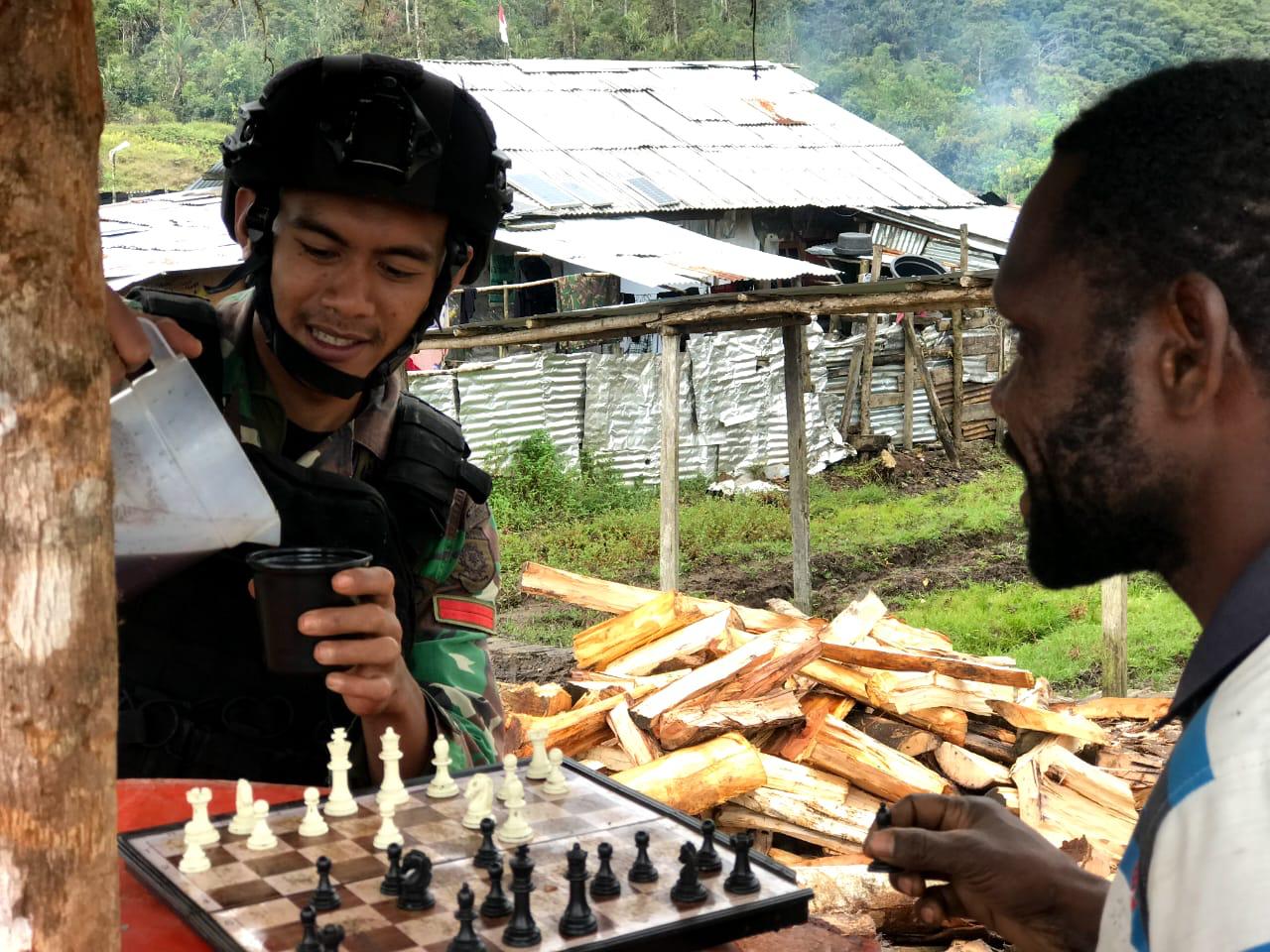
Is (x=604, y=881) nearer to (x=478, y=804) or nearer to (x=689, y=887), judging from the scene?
(x=689, y=887)

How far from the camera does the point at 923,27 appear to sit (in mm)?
49312

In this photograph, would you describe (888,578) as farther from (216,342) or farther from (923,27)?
(923,27)

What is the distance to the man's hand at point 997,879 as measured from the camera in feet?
7.69

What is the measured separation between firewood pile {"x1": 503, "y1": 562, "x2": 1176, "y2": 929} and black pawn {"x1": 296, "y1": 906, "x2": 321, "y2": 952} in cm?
408

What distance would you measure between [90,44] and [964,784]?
22.6ft

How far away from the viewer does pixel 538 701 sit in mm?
7965

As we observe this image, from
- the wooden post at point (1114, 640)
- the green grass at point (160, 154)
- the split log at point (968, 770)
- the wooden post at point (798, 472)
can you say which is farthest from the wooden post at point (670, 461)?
the green grass at point (160, 154)

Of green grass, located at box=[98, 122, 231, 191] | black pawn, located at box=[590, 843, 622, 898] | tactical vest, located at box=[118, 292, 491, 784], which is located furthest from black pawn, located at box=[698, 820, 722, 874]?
green grass, located at box=[98, 122, 231, 191]

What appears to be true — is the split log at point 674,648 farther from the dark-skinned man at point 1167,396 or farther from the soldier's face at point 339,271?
the dark-skinned man at point 1167,396

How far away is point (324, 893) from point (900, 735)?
240 inches

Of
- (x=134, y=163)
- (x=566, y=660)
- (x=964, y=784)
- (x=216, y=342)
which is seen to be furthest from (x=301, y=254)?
(x=134, y=163)

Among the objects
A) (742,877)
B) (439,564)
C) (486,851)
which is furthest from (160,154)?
(742,877)

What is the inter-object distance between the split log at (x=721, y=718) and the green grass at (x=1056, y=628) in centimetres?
478

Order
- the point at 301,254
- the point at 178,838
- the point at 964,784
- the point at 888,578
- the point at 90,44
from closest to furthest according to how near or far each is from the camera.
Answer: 1. the point at 90,44
2. the point at 178,838
3. the point at 301,254
4. the point at 964,784
5. the point at 888,578
